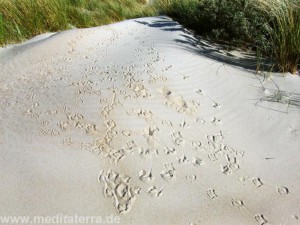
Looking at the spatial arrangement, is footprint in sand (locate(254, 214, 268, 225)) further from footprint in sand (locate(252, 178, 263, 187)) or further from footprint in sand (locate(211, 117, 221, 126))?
footprint in sand (locate(211, 117, 221, 126))

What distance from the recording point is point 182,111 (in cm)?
309

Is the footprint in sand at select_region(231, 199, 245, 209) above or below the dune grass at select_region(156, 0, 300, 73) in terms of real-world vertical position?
below

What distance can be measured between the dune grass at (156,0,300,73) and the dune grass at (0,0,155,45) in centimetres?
172

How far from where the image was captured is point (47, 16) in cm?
498

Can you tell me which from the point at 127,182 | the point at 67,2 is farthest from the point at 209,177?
the point at 67,2

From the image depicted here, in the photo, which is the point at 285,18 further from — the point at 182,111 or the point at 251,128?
the point at 182,111

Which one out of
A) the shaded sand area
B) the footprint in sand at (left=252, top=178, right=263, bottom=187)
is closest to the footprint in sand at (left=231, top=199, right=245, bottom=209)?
the shaded sand area

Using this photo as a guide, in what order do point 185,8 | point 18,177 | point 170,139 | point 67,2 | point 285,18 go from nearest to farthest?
point 18,177, point 170,139, point 285,18, point 185,8, point 67,2

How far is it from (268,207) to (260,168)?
0.39 m

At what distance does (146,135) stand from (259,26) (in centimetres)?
218

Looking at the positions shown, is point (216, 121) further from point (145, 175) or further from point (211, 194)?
point (145, 175)

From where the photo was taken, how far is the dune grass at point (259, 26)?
3.68m

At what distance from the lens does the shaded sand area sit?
231 cm

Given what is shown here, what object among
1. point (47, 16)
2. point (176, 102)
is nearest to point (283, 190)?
point (176, 102)
